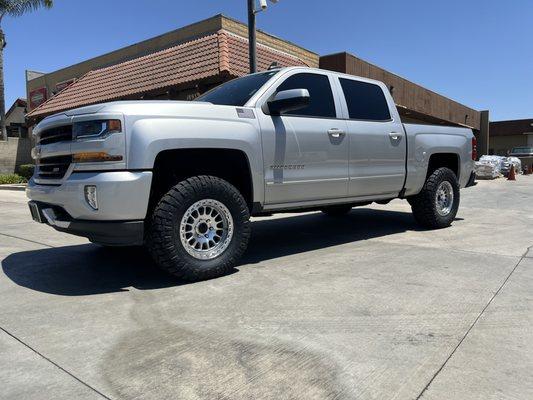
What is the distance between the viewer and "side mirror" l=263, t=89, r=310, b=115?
443 cm

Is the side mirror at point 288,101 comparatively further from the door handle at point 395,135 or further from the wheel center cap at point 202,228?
the door handle at point 395,135

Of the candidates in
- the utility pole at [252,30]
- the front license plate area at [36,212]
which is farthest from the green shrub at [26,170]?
the front license plate area at [36,212]

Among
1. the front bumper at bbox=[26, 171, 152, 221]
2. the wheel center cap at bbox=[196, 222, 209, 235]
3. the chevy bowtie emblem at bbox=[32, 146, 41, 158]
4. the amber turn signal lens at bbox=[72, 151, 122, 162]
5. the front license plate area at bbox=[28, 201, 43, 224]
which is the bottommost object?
the wheel center cap at bbox=[196, 222, 209, 235]

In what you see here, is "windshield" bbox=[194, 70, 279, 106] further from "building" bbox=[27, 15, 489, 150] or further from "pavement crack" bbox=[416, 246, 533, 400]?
"building" bbox=[27, 15, 489, 150]

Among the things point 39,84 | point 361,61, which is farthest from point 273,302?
point 39,84

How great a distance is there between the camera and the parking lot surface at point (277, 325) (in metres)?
2.43

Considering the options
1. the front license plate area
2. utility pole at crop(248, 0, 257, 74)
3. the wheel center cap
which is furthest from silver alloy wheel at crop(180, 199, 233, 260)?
utility pole at crop(248, 0, 257, 74)

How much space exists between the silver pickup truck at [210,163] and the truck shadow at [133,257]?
529 millimetres

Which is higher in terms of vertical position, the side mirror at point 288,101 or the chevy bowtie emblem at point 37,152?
the side mirror at point 288,101

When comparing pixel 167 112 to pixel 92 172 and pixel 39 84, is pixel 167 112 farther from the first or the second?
pixel 39 84

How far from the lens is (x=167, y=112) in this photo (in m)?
3.93

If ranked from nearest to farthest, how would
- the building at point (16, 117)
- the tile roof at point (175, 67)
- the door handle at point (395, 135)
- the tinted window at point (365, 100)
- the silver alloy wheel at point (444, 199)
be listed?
the tinted window at point (365, 100)
the door handle at point (395, 135)
the silver alloy wheel at point (444, 199)
the tile roof at point (175, 67)
the building at point (16, 117)

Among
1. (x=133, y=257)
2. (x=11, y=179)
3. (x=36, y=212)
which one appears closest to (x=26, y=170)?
(x=11, y=179)

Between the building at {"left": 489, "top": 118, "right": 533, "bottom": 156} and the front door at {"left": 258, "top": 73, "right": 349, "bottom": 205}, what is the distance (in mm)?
58359
